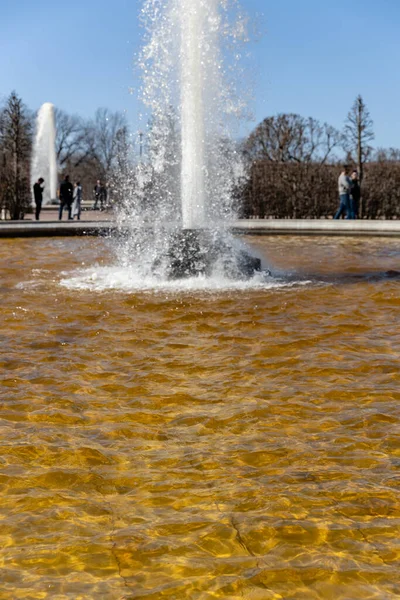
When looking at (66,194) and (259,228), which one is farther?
(66,194)

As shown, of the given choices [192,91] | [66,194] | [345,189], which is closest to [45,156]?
[66,194]

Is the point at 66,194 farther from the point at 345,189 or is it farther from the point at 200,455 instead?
the point at 200,455

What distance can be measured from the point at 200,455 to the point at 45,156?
181ft

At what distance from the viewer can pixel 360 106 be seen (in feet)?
124

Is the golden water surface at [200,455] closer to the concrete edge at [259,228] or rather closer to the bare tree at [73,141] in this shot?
the concrete edge at [259,228]

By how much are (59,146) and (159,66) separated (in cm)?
8388

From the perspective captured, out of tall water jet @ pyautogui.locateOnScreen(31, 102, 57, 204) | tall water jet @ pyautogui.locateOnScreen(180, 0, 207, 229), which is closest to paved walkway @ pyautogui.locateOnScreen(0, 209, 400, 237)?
tall water jet @ pyautogui.locateOnScreen(180, 0, 207, 229)

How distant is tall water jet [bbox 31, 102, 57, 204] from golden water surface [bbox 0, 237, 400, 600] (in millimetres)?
49646

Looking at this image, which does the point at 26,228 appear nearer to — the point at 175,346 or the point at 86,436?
the point at 175,346

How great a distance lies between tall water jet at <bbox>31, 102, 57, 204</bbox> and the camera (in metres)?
55.7

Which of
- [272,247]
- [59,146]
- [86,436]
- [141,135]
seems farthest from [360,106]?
[59,146]

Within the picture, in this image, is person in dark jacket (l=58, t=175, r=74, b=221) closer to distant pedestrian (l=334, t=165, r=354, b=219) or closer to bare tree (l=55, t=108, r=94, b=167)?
distant pedestrian (l=334, t=165, r=354, b=219)

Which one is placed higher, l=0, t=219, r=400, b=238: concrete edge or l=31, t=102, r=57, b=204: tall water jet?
l=31, t=102, r=57, b=204: tall water jet

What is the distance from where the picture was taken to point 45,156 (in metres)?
56.8
